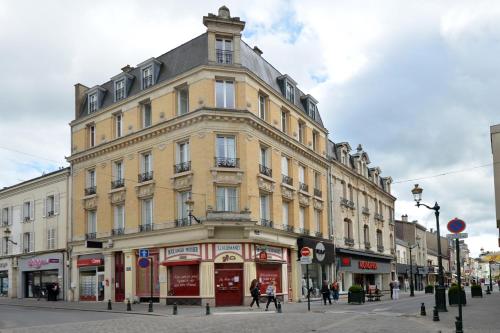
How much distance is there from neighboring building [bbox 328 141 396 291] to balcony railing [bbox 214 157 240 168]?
1322 cm

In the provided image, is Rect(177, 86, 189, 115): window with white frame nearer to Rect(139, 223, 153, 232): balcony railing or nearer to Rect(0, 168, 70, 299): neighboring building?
Answer: Rect(139, 223, 153, 232): balcony railing

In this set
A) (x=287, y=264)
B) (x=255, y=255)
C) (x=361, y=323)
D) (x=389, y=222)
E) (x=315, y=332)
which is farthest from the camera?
(x=389, y=222)

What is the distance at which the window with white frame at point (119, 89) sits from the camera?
115 feet

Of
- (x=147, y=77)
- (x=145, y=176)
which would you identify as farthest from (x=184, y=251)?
(x=147, y=77)

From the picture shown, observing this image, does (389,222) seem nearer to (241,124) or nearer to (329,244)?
(329,244)

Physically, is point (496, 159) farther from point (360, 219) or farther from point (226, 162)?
point (360, 219)

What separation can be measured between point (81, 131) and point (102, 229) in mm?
7072

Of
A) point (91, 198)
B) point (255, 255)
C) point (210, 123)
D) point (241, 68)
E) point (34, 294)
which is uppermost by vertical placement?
point (241, 68)

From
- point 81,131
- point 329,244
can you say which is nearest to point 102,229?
point 81,131

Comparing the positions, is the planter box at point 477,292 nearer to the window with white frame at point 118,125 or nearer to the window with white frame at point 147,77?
the window with white frame at point 147,77

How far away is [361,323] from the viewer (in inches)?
706

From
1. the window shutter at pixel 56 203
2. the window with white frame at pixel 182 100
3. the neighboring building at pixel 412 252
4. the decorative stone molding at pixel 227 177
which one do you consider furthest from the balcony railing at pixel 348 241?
the window shutter at pixel 56 203

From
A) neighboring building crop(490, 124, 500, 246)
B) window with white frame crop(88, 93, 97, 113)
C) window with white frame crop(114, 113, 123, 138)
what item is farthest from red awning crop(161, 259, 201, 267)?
neighboring building crop(490, 124, 500, 246)

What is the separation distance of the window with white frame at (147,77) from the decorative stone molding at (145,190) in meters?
5.88
